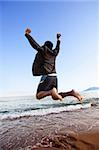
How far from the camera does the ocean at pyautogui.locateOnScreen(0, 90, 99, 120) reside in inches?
91.0

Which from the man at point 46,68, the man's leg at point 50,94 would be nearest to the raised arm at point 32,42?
the man at point 46,68

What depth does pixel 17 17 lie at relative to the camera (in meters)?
2.42

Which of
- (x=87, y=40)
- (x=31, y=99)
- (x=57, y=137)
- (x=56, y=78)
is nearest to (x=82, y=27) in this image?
(x=87, y=40)

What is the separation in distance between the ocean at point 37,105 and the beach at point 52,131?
3 centimetres

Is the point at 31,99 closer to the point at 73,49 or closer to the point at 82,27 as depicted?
the point at 73,49

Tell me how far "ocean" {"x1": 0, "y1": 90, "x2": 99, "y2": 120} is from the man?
0.18 feet

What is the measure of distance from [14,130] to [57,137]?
0.35 m

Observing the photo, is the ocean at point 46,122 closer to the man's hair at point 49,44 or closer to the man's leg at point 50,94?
the man's leg at point 50,94

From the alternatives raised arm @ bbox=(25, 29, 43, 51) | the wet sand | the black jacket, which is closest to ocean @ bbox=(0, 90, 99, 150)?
the wet sand

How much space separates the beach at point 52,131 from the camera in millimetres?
1867

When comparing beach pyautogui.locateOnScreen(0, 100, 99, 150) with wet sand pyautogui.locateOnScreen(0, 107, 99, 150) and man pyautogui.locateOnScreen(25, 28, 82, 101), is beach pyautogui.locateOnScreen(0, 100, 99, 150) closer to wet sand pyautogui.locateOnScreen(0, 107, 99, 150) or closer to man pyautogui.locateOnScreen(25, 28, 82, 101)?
wet sand pyautogui.locateOnScreen(0, 107, 99, 150)

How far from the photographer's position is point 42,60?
245 centimetres

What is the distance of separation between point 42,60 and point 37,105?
37 centimetres

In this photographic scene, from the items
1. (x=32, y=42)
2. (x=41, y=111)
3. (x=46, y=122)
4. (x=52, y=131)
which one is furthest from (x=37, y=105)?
(x=32, y=42)
